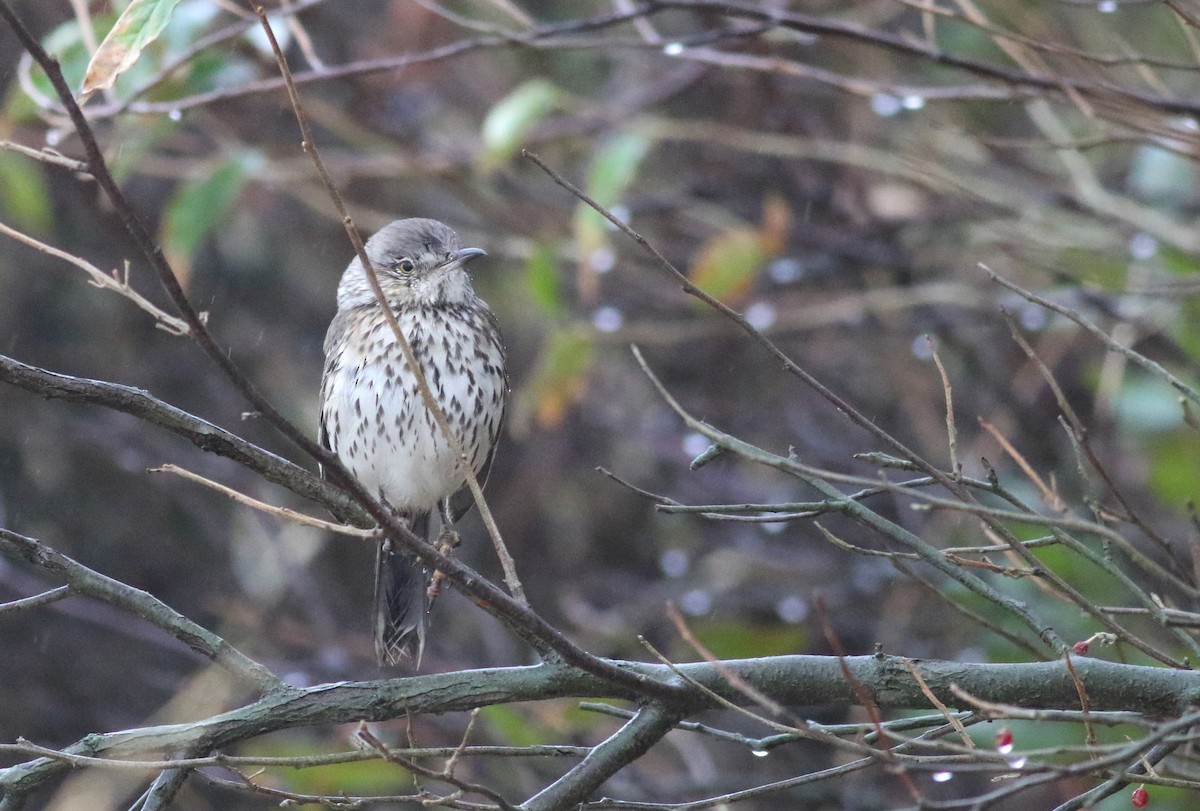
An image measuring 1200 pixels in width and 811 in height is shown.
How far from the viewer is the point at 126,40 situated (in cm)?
301

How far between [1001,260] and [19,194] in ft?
14.4

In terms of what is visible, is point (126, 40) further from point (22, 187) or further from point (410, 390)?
point (22, 187)

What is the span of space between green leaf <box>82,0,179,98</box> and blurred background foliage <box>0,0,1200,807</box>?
5.41ft

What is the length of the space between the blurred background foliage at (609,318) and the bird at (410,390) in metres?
0.52

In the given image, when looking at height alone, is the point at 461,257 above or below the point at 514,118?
below

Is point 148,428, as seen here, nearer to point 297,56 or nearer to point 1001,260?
point 297,56

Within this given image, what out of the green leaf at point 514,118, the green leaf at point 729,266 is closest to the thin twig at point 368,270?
the green leaf at point 514,118

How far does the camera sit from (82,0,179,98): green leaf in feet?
9.74

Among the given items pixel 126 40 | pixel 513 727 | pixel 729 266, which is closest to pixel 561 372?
pixel 729 266

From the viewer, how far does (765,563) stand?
665cm

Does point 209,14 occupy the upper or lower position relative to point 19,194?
upper

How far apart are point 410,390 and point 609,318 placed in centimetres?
207

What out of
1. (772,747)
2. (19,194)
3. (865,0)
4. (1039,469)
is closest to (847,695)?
(772,747)

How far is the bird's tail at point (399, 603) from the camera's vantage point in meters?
4.77
